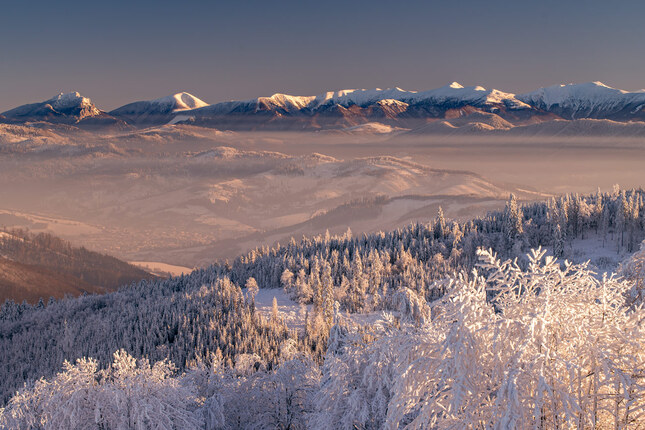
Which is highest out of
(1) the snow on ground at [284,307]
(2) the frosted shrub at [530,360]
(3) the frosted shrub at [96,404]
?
(2) the frosted shrub at [530,360]

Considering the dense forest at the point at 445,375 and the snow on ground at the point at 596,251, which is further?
the snow on ground at the point at 596,251

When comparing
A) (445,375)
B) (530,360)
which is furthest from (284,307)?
(530,360)

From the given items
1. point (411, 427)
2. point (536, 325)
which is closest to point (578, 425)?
point (536, 325)

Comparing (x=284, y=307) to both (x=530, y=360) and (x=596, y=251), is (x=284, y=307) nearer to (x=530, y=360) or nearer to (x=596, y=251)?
(x=596, y=251)

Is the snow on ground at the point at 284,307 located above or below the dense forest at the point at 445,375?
below

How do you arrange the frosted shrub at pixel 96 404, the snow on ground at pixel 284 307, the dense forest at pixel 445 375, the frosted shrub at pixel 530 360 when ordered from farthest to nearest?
the snow on ground at pixel 284 307 < the frosted shrub at pixel 96 404 < the dense forest at pixel 445 375 < the frosted shrub at pixel 530 360

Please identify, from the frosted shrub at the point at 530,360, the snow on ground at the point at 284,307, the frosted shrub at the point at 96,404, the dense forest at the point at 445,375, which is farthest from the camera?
the snow on ground at the point at 284,307

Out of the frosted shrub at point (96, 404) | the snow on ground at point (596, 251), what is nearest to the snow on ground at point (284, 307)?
the snow on ground at point (596, 251)

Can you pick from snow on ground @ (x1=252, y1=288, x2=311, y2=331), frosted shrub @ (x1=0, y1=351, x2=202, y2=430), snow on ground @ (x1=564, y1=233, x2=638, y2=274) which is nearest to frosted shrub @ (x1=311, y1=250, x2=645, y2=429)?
frosted shrub @ (x1=0, y1=351, x2=202, y2=430)

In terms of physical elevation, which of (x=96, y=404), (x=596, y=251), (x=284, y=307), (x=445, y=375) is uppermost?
(x=445, y=375)

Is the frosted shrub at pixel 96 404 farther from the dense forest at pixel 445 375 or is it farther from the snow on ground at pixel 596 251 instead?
the snow on ground at pixel 596 251

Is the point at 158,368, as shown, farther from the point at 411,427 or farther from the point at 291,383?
the point at 411,427

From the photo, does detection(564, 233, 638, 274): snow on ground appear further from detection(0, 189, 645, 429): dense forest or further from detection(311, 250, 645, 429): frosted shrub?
detection(311, 250, 645, 429): frosted shrub

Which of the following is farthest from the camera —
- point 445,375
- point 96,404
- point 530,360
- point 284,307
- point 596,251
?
point 596,251
